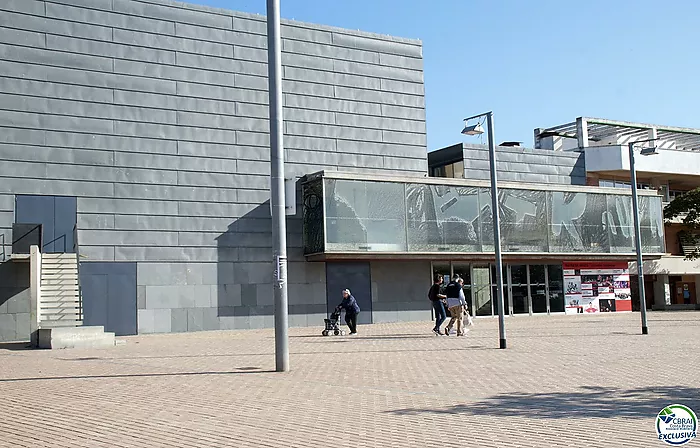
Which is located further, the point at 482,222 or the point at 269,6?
the point at 482,222

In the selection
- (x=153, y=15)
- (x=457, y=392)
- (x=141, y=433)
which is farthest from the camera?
(x=153, y=15)

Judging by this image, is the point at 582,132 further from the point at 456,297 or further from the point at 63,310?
the point at 63,310

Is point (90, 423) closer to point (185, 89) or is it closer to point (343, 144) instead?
point (185, 89)

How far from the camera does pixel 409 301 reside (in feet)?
114

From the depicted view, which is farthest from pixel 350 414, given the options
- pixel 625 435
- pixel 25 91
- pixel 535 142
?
pixel 535 142

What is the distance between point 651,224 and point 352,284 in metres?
17.3

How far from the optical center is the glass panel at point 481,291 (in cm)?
3656

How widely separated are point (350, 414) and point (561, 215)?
3029 cm

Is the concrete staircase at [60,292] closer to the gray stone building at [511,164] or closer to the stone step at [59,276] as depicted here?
the stone step at [59,276]

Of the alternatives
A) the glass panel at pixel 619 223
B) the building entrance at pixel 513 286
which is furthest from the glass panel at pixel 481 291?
the glass panel at pixel 619 223

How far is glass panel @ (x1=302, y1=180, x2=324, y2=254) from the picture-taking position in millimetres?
31000

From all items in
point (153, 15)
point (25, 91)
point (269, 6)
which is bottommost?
point (269, 6)

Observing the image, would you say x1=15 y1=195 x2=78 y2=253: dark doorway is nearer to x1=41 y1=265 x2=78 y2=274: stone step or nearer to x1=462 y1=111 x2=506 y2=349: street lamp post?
x1=41 y1=265 x2=78 y2=274: stone step

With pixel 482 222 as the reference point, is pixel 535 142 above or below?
above
